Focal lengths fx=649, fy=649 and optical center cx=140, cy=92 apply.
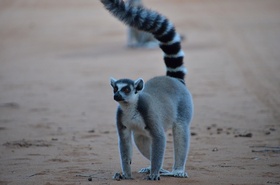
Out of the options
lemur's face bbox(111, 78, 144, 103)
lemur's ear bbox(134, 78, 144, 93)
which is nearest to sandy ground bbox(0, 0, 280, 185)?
lemur's face bbox(111, 78, 144, 103)

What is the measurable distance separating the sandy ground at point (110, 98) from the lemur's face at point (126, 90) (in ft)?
2.75

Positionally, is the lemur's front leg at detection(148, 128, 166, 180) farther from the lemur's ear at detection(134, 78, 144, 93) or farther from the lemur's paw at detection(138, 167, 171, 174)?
the lemur's ear at detection(134, 78, 144, 93)

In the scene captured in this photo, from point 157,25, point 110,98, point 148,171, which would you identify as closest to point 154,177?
point 148,171

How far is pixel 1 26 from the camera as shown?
3111 centimetres

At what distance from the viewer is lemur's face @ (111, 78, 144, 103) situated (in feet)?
21.6

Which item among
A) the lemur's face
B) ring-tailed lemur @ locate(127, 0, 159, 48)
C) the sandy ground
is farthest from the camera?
ring-tailed lemur @ locate(127, 0, 159, 48)

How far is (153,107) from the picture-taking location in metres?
6.81

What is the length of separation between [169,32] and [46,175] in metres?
2.12

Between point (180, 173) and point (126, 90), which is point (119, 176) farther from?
point (126, 90)

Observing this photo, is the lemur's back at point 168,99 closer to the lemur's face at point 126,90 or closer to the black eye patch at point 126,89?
the lemur's face at point 126,90

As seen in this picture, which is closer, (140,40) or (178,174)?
(178,174)

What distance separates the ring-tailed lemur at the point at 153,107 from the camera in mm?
6664

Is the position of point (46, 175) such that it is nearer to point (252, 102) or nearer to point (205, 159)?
point (205, 159)

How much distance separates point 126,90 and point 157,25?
97 cm
